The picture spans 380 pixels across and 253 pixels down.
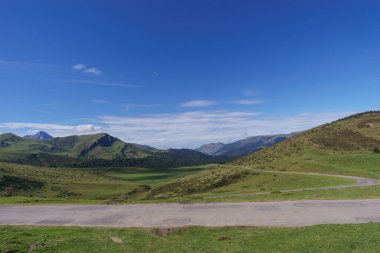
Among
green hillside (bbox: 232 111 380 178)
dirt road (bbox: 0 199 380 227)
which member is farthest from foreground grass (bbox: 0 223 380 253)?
green hillside (bbox: 232 111 380 178)

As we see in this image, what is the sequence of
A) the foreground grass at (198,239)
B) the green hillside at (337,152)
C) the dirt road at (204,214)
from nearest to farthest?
1. the foreground grass at (198,239)
2. the dirt road at (204,214)
3. the green hillside at (337,152)

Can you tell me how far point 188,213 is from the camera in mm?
31812

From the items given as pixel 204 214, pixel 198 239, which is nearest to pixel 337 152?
pixel 204 214

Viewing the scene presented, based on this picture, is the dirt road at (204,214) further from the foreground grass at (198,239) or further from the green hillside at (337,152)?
the green hillside at (337,152)

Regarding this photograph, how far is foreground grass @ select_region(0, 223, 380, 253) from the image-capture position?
66.6 feet

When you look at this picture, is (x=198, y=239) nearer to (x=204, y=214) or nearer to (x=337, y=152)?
(x=204, y=214)

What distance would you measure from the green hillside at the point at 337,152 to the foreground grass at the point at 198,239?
176 feet

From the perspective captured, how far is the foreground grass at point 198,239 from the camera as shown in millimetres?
20312

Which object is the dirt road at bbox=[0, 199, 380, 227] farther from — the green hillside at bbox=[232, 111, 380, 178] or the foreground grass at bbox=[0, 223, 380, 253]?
the green hillside at bbox=[232, 111, 380, 178]

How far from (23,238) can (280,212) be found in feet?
79.9

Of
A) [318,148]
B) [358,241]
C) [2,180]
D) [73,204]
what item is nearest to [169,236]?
[358,241]

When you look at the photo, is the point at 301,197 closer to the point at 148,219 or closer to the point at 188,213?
the point at 188,213

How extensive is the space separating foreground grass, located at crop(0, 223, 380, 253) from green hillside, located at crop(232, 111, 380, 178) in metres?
53.6

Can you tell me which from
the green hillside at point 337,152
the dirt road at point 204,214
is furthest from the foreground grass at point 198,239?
the green hillside at point 337,152
